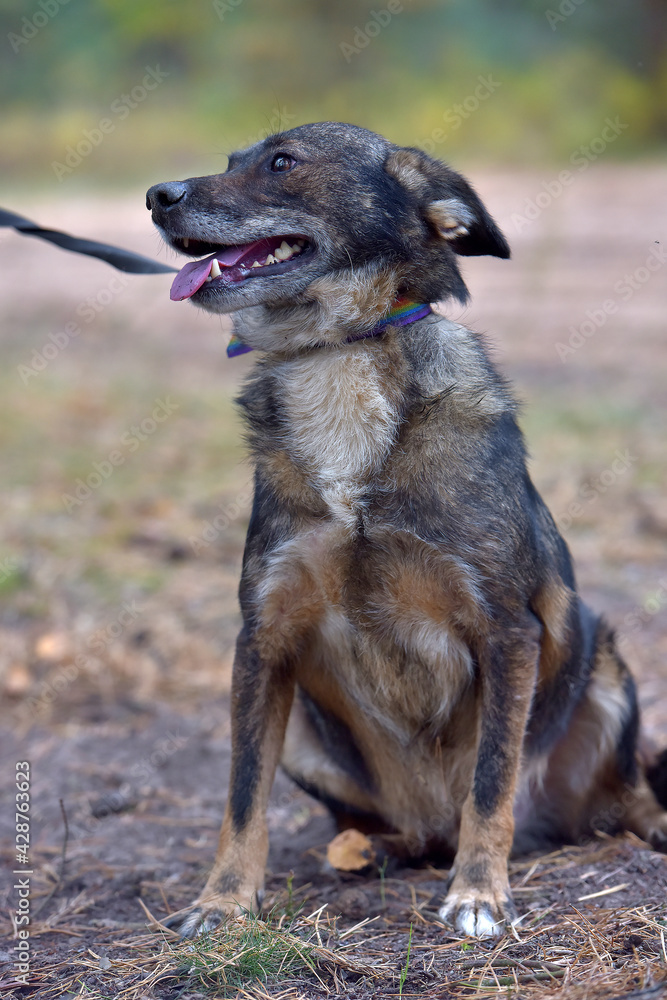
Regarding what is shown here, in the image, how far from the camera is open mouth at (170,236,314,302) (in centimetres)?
289

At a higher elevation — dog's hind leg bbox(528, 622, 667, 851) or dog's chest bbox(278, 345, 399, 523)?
dog's chest bbox(278, 345, 399, 523)

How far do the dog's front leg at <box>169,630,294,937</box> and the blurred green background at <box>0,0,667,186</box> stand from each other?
479 inches

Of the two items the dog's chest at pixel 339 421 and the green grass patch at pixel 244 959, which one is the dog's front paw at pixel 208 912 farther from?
the dog's chest at pixel 339 421

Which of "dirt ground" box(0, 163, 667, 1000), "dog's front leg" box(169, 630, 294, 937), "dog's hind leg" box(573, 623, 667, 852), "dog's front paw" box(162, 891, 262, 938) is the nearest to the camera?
"dirt ground" box(0, 163, 667, 1000)

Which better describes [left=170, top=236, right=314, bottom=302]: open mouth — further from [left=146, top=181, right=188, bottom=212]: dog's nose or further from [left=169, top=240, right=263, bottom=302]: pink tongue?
[left=146, top=181, right=188, bottom=212]: dog's nose

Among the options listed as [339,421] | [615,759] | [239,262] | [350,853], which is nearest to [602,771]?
[615,759]

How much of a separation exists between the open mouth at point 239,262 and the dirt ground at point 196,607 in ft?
1.82

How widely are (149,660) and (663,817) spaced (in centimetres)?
259

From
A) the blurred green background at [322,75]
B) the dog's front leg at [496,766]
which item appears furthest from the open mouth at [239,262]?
the blurred green background at [322,75]

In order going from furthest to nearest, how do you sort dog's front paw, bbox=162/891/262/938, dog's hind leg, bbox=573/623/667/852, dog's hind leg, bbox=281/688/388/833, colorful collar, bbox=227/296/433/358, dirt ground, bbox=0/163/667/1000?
1. dog's hind leg, bbox=573/623/667/852
2. dog's hind leg, bbox=281/688/388/833
3. colorful collar, bbox=227/296/433/358
4. dog's front paw, bbox=162/891/262/938
5. dirt ground, bbox=0/163/667/1000

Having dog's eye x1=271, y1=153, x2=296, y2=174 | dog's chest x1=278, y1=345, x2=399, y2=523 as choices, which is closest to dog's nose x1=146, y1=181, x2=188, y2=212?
dog's eye x1=271, y1=153, x2=296, y2=174

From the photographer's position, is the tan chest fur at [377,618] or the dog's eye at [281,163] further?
the dog's eye at [281,163]

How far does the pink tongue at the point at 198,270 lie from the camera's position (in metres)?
2.89

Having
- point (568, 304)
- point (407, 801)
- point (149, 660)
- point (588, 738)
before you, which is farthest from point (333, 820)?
point (568, 304)
